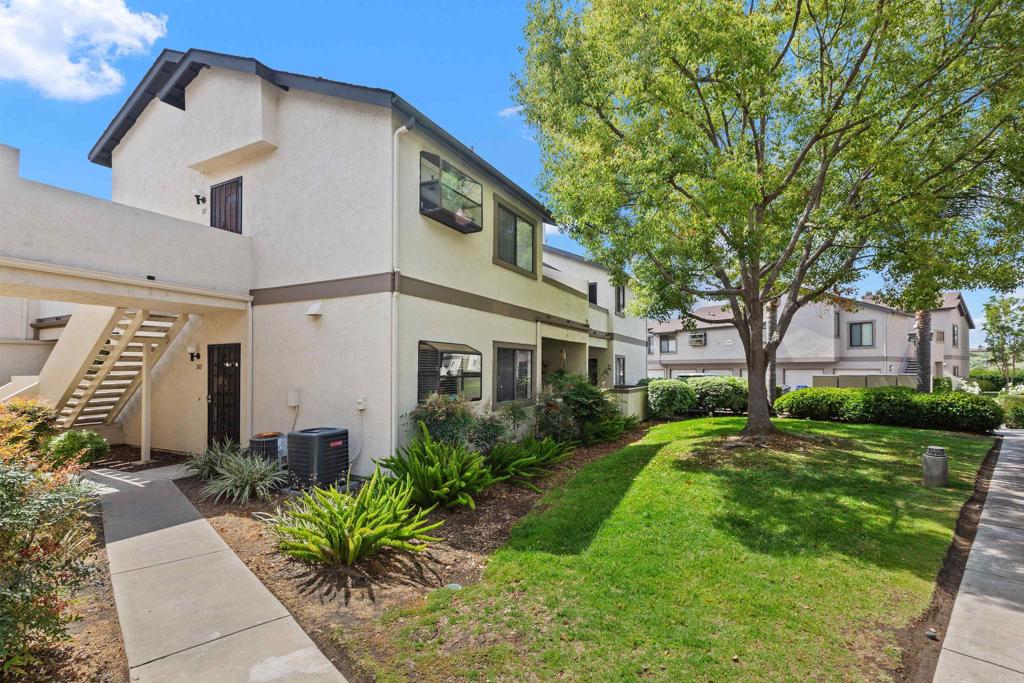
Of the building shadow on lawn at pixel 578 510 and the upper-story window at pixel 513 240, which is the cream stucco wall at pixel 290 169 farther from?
the building shadow on lawn at pixel 578 510

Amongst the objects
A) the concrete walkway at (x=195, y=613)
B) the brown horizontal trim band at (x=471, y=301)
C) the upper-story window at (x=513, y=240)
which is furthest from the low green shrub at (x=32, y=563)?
the upper-story window at (x=513, y=240)

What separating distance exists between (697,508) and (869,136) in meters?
8.84

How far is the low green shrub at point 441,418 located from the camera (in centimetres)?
852

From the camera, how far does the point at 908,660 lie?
12.4 feet

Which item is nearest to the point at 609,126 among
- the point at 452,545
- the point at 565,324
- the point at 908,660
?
the point at 565,324

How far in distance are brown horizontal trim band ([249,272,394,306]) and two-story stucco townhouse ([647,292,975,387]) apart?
20.1 m

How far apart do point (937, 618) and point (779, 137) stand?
11022 mm

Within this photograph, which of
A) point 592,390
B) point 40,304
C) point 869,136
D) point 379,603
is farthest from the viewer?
point 40,304

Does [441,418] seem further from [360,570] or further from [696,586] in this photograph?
[696,586]

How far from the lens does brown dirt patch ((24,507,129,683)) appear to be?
3.48 meters

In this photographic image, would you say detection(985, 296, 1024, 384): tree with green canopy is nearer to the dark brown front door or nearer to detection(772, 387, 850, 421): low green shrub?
detection(772, 387, 850, 421): low green shrub

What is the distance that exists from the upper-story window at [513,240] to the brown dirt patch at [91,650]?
9.19 metres

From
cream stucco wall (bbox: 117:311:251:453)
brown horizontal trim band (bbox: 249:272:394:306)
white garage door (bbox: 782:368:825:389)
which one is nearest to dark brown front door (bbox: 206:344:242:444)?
cream stucco wall (bbox: 117:311:251:453)

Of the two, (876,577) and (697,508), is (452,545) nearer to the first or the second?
(697,508)
